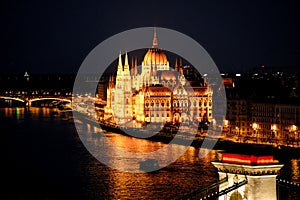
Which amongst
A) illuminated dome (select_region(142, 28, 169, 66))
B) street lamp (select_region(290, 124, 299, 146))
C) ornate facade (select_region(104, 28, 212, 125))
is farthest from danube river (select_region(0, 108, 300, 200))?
illuminated dome (select_region(142, 28, 169, 66))

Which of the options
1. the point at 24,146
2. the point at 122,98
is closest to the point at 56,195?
the point at 24,146

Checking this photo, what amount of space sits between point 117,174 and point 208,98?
1823 cm

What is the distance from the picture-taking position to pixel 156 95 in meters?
33.4

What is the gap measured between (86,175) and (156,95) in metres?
18.4

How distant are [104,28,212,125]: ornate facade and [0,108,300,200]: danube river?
31.3 ft

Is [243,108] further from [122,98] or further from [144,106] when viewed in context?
[122,98]

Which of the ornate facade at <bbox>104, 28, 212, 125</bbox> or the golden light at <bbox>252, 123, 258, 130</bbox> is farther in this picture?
the ornate facade at <bbox>104, 28, 212, 125</bbox>

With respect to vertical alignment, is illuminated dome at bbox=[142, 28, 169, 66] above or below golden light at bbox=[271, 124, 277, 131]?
above

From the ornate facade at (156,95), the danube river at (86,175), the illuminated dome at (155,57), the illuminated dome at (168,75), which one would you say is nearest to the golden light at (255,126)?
the danube river at (86,175)

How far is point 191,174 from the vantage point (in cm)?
1489

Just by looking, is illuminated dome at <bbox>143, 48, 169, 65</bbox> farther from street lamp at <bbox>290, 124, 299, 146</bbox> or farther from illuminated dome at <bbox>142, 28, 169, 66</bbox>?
street lamp at <bbox>290, 124, 299, 146</bbox>

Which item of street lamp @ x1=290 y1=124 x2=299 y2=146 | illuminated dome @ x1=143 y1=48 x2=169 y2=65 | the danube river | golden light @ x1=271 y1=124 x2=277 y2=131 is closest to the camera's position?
the danube river

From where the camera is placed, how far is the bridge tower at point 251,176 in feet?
20.8

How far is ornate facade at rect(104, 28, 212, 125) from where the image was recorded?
32812 millimetres
